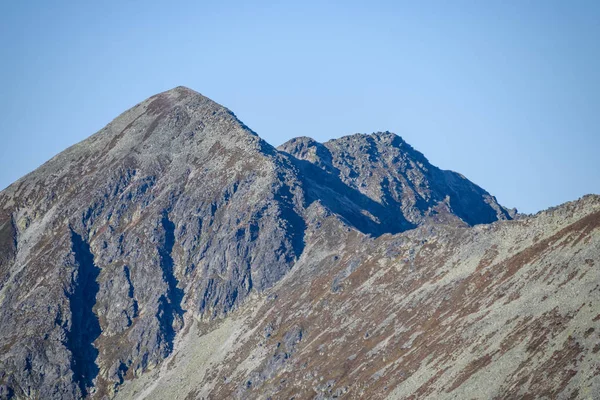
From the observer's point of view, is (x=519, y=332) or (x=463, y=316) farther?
(x=463, y=316)

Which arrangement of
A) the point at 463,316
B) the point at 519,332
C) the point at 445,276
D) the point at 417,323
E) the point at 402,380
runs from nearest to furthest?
1. the point at 519,332
2. the point at 402,380
3. the point at 463,316
4. the point at 417,323
5. the point at 445,276

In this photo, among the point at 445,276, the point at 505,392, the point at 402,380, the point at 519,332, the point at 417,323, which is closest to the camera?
the point at 505,392

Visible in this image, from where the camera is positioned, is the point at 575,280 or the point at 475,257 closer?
the point at 575,280

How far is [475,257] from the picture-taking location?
196 m

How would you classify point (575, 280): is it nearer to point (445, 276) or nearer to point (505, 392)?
point (505, 392)

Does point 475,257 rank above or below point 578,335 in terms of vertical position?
above

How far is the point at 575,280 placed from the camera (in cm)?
15188

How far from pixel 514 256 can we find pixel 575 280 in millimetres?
32189

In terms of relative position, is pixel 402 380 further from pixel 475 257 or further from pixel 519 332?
pixel 475 257

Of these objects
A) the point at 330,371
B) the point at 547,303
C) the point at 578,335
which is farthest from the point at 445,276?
the point at 578,335

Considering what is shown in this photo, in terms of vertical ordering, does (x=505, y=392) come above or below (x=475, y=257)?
below

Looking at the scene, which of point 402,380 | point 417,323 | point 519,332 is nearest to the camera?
point 519,332

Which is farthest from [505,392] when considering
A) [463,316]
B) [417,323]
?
[417,323]

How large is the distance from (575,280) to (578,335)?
67.8 feet
